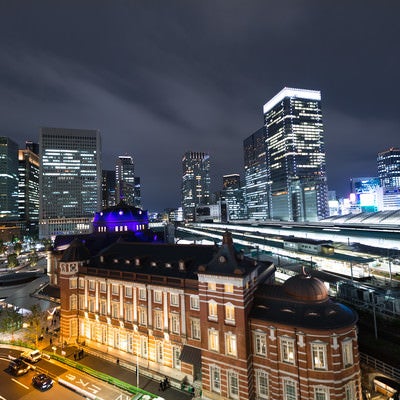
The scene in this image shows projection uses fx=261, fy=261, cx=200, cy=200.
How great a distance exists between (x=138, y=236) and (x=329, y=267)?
57.0 metres

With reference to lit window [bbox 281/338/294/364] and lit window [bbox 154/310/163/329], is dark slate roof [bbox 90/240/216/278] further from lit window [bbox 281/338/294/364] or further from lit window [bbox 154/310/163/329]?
lit window [bbox 281/338/294/364]

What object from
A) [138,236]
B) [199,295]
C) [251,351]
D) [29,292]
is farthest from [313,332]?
[29,292]

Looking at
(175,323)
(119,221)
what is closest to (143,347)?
(175,323)

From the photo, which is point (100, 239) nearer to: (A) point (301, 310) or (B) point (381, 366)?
(A) point (301, 310)

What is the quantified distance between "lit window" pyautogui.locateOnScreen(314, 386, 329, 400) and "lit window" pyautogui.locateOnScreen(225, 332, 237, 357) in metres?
9.09

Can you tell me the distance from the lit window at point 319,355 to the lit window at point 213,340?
36.6 ft

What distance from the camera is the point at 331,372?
26969 mm

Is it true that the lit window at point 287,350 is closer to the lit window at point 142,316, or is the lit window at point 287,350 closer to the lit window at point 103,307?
the lit window at point 142,316

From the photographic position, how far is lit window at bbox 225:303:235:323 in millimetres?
31550

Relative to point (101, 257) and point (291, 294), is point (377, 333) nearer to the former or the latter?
point (291, 294)

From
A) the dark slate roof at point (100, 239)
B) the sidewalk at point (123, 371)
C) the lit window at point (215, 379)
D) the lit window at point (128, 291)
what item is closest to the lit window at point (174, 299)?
the lit window at point (128, 291)

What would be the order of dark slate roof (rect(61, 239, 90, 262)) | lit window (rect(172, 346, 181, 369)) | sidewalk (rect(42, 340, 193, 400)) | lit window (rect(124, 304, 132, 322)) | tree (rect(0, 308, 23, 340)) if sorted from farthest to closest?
1. tree (rect(0, 308, 23, 340))
2. dark slate roof (rect(61, 239, 90, 262))
3. lit window (rect(124, 304, 132, 322))
4. lit window (rect(172, 346, 181, 369))
5. sidewalk (rect(42, 340, 193, 400))

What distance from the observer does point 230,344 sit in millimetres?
31828

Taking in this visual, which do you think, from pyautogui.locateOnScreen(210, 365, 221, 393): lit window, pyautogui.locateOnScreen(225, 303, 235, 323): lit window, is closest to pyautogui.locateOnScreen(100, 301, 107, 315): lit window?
pyautogui.locateOnScreen(210, 365, 221, 393): lit window
